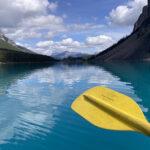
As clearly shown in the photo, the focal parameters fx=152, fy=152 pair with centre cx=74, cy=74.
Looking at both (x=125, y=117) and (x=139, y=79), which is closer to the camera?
(x=125, y=117)

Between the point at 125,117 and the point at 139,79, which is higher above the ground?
the point at 125,117

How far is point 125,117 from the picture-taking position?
220 inches

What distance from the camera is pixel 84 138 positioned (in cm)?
704

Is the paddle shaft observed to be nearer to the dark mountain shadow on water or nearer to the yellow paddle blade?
the yellow paddle blade

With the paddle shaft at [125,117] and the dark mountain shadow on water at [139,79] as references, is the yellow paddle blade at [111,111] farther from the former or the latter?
the dark mountain shadow on water at [139,79]

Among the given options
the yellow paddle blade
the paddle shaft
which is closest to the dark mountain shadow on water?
the yellow paddle blade

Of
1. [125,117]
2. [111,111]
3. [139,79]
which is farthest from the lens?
[139,79]

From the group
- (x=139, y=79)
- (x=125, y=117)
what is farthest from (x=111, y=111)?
(x=139, y=79)

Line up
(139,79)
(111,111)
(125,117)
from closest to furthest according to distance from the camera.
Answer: (125,117) < (111,111) < (139,79)

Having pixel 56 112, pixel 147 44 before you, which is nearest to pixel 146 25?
pixel 147 44

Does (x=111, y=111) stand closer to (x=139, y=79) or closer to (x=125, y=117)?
(x=125, y=117)

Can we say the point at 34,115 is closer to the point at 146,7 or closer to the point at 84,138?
the point at 84,138

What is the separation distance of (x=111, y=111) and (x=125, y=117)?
0.79 m

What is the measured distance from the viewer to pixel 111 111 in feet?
20.7
